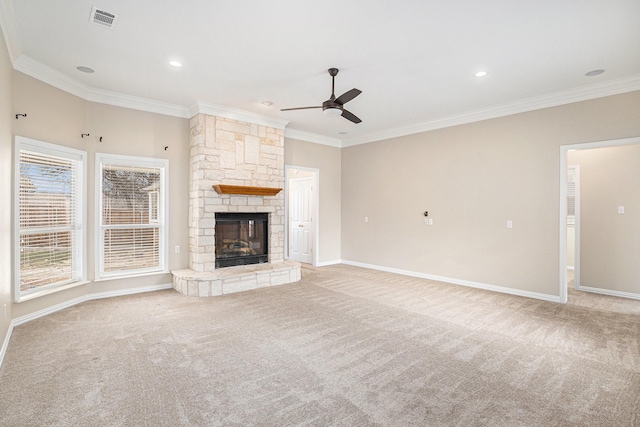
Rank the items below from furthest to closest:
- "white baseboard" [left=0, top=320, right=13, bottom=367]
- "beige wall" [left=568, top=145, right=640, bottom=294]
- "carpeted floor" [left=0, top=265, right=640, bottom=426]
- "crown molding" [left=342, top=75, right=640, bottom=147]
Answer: "beige wall" [left=568, top=145, right=640, bottom=294]
"crown molding" [left=342, top=75, right=640, bottom=147]
"white baseboard" [left=0, top=320, right=13, bottom=367]
"carpeted floor" [left=0, top=265, right=640, bottom=426]

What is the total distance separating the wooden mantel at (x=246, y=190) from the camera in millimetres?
5277

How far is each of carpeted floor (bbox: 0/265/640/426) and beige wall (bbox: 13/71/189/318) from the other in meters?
0.66

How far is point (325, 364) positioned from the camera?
2.82m

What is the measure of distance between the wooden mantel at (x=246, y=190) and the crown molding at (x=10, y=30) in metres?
2.75

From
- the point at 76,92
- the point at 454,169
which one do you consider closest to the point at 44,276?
the point at 76,92

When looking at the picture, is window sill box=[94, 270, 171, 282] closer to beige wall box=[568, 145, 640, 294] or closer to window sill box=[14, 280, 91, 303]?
window sill box=[14, 280, 91, 303]

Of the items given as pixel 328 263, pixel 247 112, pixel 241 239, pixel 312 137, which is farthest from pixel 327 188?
pixel 247 112

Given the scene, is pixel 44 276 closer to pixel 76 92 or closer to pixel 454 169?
pixel 76 92

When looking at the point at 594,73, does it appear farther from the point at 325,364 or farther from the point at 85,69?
the point at 85,69

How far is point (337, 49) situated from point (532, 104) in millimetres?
3402

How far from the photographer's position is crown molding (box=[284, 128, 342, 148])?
22.9 ft

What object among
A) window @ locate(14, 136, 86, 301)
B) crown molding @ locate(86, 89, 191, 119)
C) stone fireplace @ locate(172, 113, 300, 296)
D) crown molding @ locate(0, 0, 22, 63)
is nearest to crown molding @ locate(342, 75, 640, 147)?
stone fireplace @ locate(172, 113, 300, 296)

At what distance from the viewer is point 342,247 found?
315 inches

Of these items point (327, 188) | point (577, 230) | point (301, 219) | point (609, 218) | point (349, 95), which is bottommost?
point (577, 230)
